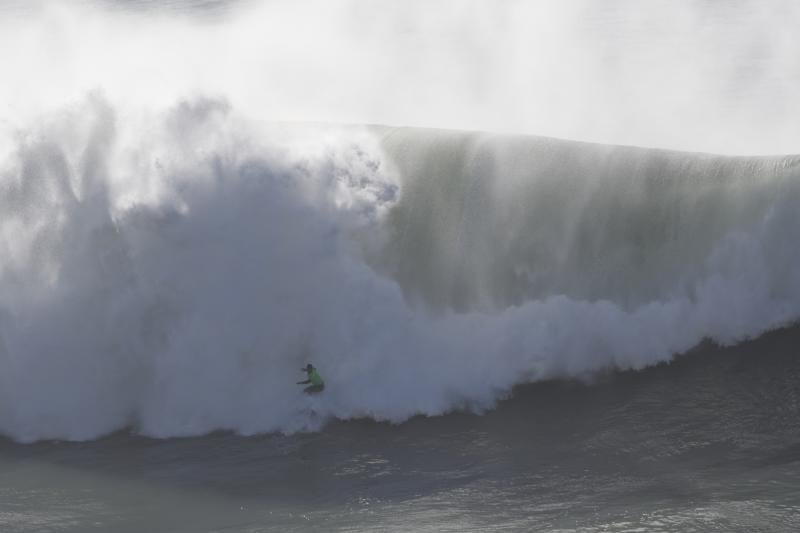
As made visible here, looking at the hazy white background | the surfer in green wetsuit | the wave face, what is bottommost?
the surfer in green wetsuit

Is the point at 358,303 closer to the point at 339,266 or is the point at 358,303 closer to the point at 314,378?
the point at 339,266

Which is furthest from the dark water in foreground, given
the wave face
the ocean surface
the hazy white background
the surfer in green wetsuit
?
the hazy white background

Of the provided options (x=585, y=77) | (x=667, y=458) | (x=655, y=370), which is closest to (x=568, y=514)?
(x=667, y=458)

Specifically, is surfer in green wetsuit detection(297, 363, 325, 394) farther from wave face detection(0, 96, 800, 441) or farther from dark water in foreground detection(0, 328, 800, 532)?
dark water in foreground detection(0, 328, 800, 532)

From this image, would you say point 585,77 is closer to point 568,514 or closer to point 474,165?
point 474,165

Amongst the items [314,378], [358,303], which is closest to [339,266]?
[358,303]

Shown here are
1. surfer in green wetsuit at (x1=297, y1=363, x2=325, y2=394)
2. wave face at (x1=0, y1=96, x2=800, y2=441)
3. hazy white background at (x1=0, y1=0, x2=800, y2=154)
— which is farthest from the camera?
hazy white background at (x1=0, y1=0, x2=800, y2=154)
